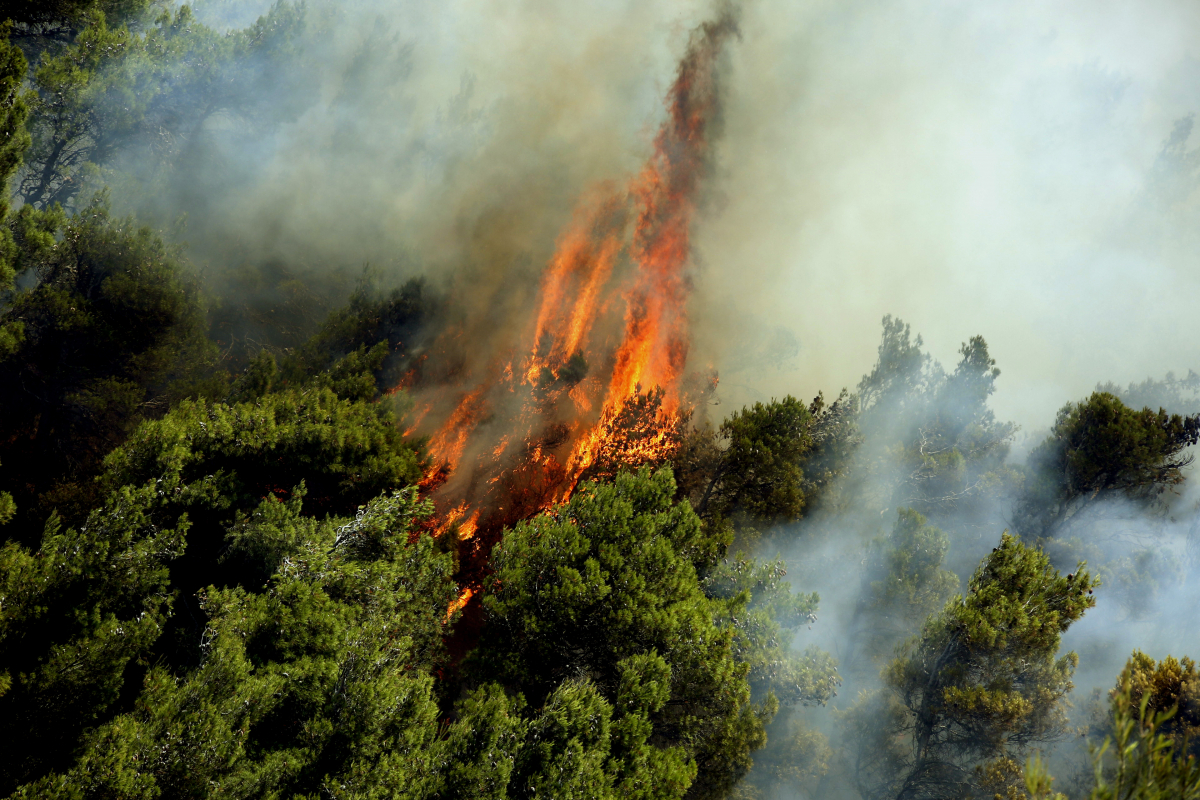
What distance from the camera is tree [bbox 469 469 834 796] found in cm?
1706

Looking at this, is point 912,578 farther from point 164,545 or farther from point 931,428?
point 164,545

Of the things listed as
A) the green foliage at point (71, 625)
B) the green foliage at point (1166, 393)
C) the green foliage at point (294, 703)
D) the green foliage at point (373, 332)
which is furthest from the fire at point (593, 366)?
the green foliage at point (1166, 393)

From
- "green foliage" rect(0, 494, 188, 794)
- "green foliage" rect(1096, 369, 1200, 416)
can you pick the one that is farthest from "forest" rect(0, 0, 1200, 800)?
"green foliage" rect(1096, 369, 1200, 416)

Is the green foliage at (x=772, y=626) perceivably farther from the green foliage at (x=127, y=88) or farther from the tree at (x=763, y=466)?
the green foliage at (x=127, y=88)

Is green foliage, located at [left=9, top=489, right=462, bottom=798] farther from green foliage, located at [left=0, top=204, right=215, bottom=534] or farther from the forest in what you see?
green foliage, located at [left=0, top=204, right=215, bottom=534]

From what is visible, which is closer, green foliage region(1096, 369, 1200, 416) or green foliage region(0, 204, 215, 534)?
green foliage region(0, 204, 215, 534)

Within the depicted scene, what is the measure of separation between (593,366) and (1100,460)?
26.3 meters

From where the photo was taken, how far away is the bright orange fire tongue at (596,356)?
3216 centimetres

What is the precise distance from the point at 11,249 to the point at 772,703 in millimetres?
27116

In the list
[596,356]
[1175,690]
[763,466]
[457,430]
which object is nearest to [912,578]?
[763,466]

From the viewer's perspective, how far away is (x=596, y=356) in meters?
36.7

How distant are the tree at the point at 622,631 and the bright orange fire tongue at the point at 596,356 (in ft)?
38.5

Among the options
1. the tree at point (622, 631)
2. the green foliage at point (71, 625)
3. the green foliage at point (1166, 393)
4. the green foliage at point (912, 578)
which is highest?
the green foliage at point (1166, 393)

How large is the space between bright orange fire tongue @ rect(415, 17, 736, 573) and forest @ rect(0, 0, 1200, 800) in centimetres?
22
